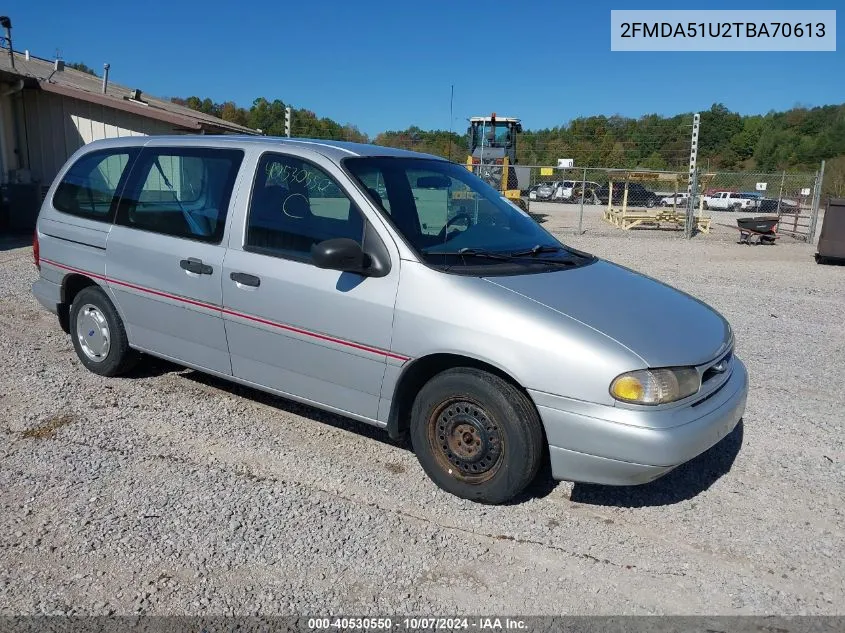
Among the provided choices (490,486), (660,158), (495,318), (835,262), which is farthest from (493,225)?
(660,158)

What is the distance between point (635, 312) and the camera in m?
3.59

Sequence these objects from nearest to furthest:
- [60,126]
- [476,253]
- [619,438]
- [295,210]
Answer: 1. [619,438]
2. [476,253]
3. [295,210]
4. [60,126]

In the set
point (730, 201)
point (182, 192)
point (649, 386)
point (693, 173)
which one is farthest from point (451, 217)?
point (730, 201)

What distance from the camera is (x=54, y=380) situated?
5.23 metres

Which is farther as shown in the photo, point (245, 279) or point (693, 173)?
point (693, 173)

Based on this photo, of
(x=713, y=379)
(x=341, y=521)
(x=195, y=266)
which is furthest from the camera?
(x=195, y=266)

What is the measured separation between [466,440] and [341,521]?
731 millimetres

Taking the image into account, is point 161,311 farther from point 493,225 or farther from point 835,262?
point 835,262

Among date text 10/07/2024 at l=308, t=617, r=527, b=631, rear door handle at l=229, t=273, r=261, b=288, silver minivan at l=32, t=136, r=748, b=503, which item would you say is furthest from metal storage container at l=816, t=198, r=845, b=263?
date text 10/07/2024 at l=308, t=617, r=527, b=631

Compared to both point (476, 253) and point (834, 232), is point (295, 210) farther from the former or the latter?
point (834, 232)

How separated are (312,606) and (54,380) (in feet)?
11.3


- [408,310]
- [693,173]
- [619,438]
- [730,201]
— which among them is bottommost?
[619,438]

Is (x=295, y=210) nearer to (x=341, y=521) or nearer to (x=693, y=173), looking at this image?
(x=341, y=521)

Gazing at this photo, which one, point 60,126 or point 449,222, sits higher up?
point 60,126
